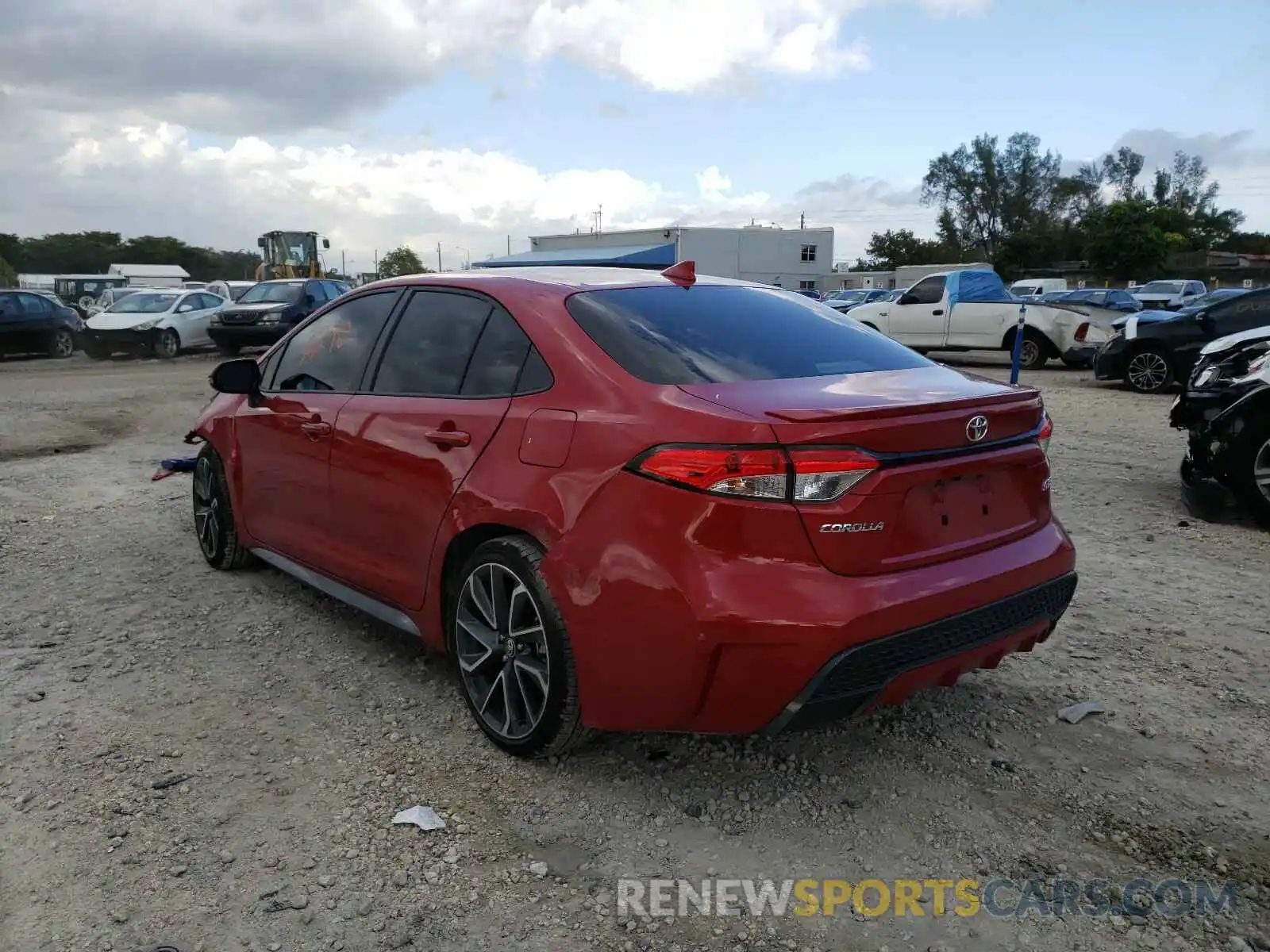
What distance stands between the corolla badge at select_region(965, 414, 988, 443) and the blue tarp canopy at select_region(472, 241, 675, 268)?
2486 centimetres

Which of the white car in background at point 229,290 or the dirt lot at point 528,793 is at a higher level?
the white car in background at point 229,290

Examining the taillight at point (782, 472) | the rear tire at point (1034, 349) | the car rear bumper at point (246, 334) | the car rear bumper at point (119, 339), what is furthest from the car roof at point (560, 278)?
the car rear bumper at point (119, 339)

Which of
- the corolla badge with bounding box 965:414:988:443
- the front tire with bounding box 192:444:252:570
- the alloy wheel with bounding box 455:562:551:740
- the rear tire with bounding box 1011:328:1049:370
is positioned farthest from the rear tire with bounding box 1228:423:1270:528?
the rear tire with bounding box 1011:328:1049:370

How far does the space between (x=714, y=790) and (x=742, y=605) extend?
85cm

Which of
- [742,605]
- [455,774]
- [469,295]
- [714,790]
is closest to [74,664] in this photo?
[455,774]

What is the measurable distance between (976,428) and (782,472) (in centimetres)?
69

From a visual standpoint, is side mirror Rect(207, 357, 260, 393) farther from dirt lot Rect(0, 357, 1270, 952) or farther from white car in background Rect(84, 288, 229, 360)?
white car in background Rect(84, 288, 229, 360)

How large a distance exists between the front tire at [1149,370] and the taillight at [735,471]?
12.9 metres

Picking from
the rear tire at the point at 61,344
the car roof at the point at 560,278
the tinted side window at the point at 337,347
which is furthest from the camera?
the rear tire at the point at 61,344

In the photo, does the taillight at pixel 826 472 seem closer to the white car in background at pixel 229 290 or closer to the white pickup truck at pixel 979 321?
the white pickup truck at pixel 979 321

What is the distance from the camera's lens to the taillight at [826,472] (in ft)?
8.12

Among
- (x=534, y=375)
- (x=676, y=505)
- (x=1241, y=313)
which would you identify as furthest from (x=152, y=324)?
(x=676, y=505)

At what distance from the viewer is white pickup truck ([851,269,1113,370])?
55.2ft

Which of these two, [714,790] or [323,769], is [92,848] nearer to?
[323,769]
